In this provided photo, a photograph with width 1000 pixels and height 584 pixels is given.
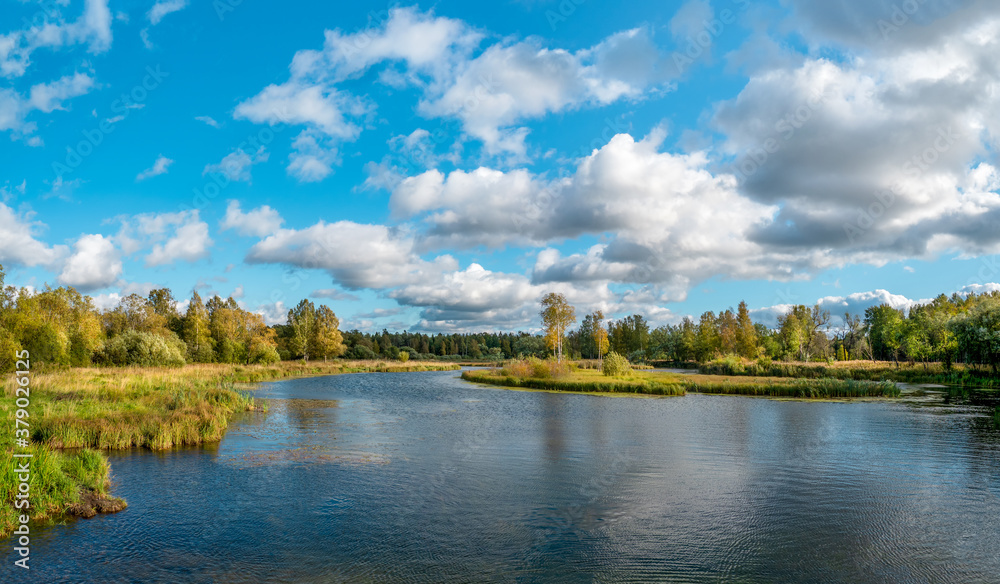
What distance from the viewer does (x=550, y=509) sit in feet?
40.2

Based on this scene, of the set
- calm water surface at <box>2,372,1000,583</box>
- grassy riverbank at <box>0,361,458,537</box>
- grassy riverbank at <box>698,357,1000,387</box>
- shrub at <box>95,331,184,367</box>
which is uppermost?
shrub at <box>95,331,184,367</box>

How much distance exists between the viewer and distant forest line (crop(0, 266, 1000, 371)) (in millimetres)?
44094

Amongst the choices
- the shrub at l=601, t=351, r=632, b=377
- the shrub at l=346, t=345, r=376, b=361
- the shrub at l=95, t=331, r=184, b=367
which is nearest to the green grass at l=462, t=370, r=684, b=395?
the shrub at l=601, t=351, r=632, b=377

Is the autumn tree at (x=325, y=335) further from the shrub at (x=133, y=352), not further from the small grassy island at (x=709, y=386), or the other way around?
the small grassy island at (x=709, y=386)

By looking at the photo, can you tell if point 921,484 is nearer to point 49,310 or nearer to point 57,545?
point 57,545

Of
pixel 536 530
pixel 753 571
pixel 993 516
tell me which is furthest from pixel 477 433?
pixel 993 516

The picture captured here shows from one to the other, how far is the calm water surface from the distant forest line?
26.7 m

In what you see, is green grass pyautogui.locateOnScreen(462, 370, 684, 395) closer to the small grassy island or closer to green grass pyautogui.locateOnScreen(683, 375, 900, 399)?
the small grassy island

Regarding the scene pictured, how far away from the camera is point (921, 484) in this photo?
48.1 ft

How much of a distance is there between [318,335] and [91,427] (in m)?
75.3

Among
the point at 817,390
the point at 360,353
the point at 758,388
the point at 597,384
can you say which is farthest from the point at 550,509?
the point at 360,353

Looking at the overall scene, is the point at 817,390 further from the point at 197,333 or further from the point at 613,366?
the point at 197,333

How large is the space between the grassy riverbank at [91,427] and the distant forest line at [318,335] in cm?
902

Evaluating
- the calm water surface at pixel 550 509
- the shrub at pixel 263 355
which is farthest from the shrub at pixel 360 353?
the calm water surface at pixel 550 509
